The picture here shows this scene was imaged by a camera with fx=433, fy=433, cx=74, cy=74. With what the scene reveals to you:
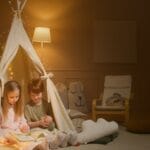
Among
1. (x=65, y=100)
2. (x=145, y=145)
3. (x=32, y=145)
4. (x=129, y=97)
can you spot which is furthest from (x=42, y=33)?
(x=32, y=145)

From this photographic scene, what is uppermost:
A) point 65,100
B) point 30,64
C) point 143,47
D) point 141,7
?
point 141,7

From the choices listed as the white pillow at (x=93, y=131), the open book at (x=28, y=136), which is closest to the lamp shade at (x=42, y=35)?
the white pillow at (x=93, y=131)

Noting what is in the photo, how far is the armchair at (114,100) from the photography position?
6.28 m

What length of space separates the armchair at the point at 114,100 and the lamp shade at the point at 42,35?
3.70 feet

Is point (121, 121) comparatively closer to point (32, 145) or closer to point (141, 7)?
point (141, 7)

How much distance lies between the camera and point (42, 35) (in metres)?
6.70

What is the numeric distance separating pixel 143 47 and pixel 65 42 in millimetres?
1306

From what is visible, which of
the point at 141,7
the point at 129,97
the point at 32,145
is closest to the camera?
the point at 32,145

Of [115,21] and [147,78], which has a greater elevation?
[115,21]

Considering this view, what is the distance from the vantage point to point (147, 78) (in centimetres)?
725

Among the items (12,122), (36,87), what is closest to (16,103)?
(12,122)

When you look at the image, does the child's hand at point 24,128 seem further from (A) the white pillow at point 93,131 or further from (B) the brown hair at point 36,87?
(A) the white pillow at point 93,131

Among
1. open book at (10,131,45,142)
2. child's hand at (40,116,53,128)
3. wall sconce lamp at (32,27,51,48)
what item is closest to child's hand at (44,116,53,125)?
child's hand at (40,116,53,128)

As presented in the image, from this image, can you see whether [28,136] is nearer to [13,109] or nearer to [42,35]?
[13,109]
